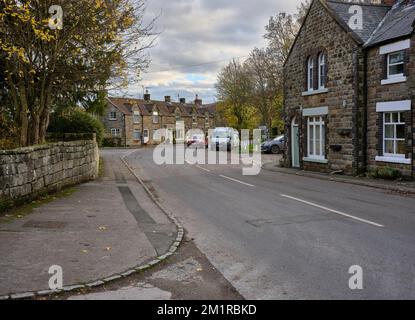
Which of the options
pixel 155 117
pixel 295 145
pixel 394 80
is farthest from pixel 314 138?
pixel 155 117

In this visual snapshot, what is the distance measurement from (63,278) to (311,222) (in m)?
5.76

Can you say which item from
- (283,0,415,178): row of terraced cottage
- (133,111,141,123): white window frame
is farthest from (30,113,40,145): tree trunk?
(133,111,141,123): white window frame

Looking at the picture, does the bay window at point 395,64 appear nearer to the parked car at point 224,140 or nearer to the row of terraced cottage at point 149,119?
the parked car at point 224,140

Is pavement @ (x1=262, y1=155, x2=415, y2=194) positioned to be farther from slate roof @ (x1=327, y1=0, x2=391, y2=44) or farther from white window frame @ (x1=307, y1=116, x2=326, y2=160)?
slate roof @ (x1=327, y1=0, x2=391, y2=44)

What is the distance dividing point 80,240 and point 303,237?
13.4 feet

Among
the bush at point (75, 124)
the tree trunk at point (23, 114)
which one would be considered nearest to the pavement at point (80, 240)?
the tree trunk at point (23, 114)

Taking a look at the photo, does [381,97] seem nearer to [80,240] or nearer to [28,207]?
[28,207]

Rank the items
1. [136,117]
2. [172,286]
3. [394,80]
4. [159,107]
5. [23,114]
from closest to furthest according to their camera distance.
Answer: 1. [172,286]
2. [23,114]
3. [394,80]
4. [136,117]
5. [159,107]

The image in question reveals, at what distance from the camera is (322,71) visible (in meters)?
22.9

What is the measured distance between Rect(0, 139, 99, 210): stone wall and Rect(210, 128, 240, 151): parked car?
1160 inches

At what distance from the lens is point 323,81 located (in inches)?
894
